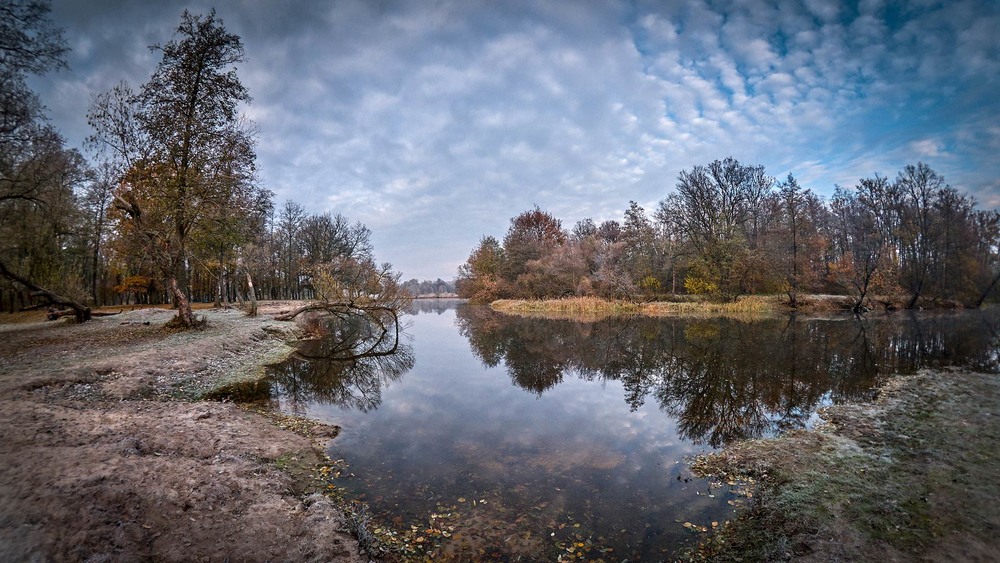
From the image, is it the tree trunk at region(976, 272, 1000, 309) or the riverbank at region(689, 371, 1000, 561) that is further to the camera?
the tree trunk at region(976, 272, 1000, 309)

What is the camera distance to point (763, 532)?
4316 mm

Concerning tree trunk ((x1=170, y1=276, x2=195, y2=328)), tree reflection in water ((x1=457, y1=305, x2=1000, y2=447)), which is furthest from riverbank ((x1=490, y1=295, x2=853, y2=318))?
tree trunk ((x1=170, y1=276, x2=195, y2=328))

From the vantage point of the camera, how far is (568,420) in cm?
875

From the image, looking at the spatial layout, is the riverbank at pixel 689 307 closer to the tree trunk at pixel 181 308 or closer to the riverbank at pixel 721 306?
the riverbank at pixel 721 306

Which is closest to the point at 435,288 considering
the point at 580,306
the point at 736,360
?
the point at 580,306

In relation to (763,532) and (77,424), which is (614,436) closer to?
(763,532)

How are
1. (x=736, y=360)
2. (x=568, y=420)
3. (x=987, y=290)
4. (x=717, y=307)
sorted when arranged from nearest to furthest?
(x=568, y=420)
(x=736, y=360)
(x=717, y=307)
(x=987, y=290)

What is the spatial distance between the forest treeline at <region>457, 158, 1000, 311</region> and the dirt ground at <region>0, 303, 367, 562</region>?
119 ft

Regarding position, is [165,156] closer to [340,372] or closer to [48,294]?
[48,294]

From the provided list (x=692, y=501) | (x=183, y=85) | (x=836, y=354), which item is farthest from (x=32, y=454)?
(x=836, y=354)

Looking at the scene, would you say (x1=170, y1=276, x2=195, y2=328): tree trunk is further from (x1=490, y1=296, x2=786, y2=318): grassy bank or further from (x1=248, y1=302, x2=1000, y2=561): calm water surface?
(x1=490, y1=296, x2=786, y2=318): grassy bank

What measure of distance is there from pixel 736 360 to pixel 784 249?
1201 inches

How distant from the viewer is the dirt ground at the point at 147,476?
326 centimetres

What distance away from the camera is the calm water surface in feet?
15.4
